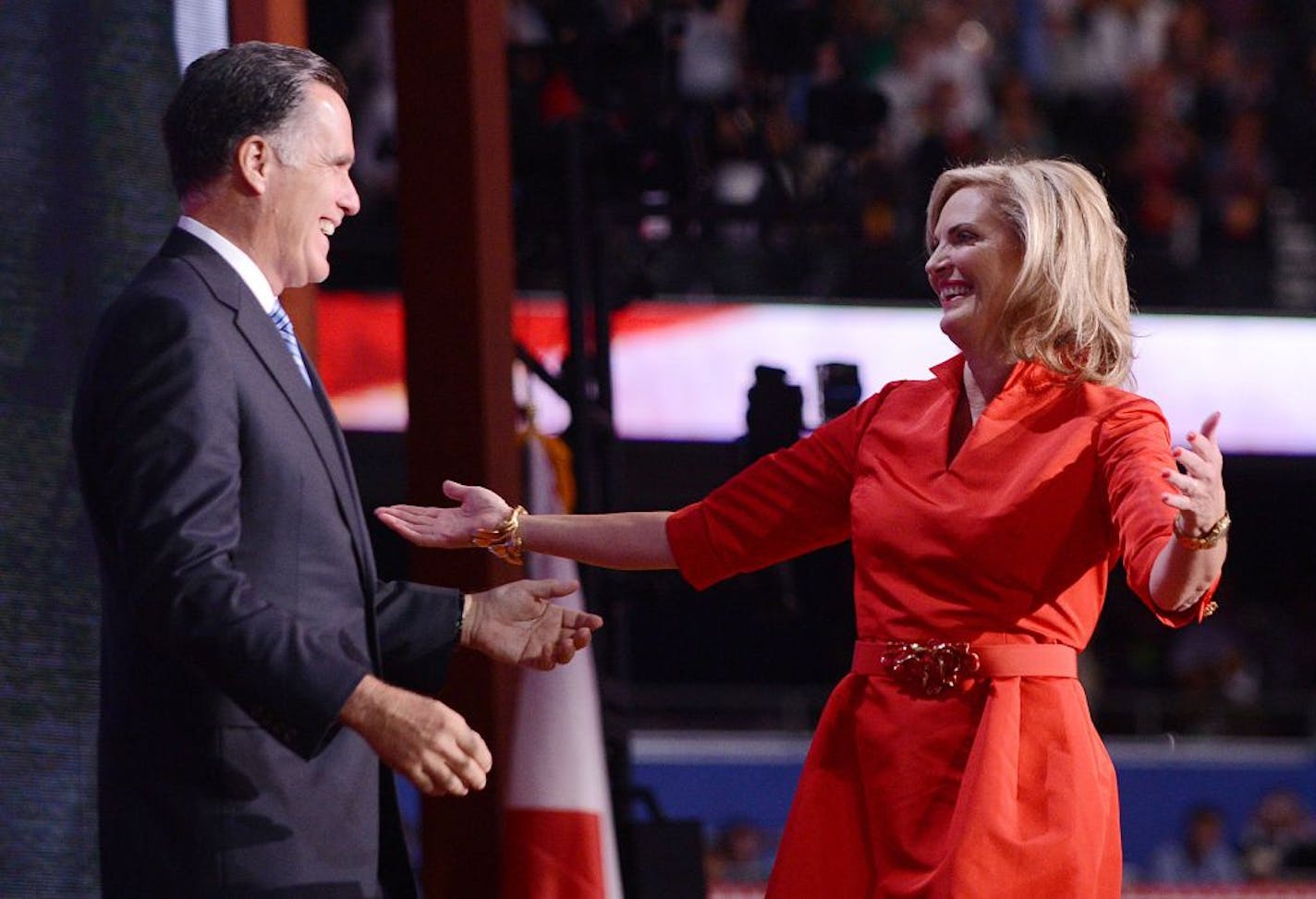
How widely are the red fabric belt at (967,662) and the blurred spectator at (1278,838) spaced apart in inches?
259

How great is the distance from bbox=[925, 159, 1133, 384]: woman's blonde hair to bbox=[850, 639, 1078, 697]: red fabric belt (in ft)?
1.25

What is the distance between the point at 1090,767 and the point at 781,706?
683cm

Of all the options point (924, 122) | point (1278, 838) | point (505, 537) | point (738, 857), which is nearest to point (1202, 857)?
point (1278, 838)

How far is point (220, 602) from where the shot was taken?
1962 millimetres

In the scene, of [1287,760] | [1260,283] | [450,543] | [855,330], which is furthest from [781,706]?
[450,543]

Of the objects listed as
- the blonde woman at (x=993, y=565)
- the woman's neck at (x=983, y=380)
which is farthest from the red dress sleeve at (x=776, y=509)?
the woman's neck at (x=983, y=380)

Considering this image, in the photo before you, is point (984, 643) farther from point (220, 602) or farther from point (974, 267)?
point (220, 602)

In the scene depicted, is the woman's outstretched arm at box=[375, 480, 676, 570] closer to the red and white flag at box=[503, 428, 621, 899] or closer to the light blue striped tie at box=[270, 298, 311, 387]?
the light blue striped tie at box=[270, 298, 311, 387]

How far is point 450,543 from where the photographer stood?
108 inches

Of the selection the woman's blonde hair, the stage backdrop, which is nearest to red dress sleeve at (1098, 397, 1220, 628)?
the woman's blonde hair

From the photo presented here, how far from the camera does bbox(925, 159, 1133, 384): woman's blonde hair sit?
256 centimetres

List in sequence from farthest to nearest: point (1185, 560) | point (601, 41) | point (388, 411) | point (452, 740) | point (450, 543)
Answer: point (388, 411)
point (601, 41)
point (450, 543)
point (1185, 560)
point (452, 740)

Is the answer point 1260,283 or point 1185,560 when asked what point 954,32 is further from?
point 1185,560

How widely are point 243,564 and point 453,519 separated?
2.28 feet
